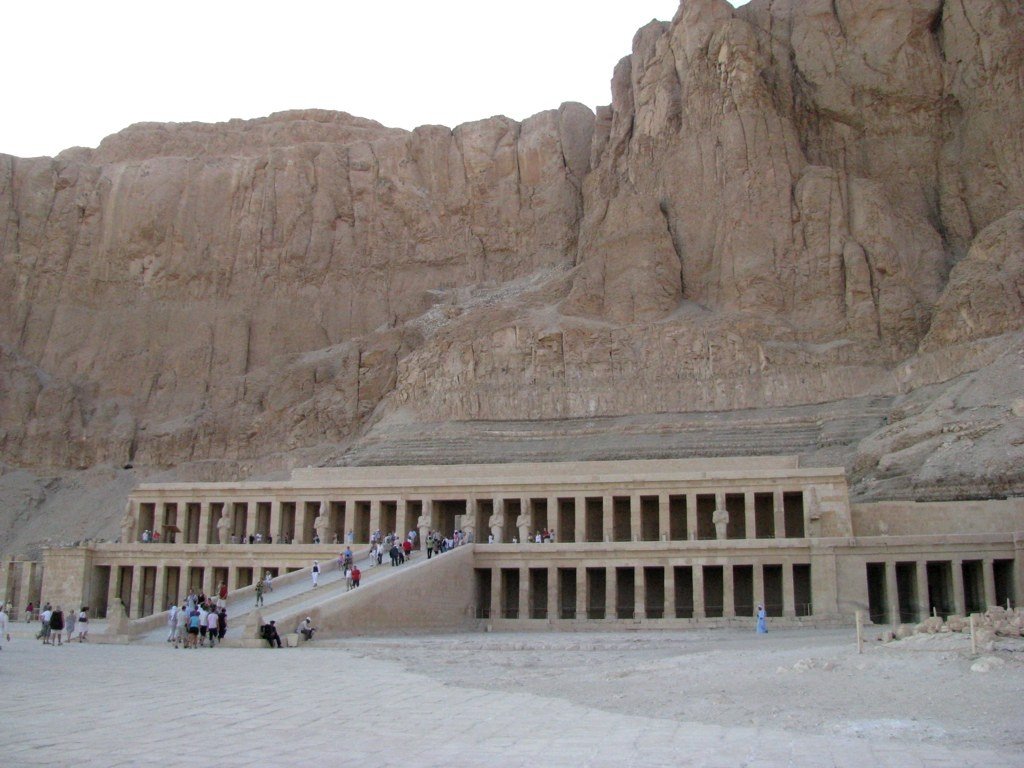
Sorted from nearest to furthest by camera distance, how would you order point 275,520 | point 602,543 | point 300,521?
point 602,543, point 300,521, point 275,520

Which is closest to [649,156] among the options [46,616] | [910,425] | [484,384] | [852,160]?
[852,160]

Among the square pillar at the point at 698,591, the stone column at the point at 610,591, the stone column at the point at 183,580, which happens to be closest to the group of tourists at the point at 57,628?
the stone column at the point at 183,580

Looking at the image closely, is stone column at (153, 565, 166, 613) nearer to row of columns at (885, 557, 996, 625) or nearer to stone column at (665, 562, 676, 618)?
stone column at (665, 562, 676, 618)

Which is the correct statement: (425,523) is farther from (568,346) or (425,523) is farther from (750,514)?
(568,346)

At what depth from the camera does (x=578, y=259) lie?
75.8 meters

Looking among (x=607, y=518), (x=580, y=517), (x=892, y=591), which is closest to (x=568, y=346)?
(x=580, y=517)

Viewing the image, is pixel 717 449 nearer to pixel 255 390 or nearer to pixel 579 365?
pixel 579 365

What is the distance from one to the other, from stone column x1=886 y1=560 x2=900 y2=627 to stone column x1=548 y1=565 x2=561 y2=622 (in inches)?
450

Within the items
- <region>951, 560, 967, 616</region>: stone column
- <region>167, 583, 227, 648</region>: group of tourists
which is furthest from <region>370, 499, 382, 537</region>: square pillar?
<region>951, 560, 967, 616</region>: stone column

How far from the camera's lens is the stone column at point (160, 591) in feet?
148

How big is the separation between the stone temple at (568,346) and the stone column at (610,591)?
121 mm

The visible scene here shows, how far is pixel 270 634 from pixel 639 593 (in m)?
15.5

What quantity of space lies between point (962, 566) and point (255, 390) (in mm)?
56148

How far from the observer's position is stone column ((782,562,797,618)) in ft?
122
